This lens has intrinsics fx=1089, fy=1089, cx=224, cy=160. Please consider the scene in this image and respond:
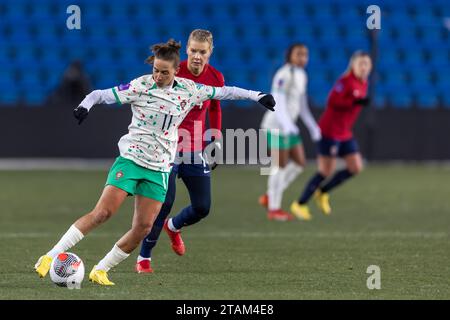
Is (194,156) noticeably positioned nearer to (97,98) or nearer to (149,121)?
(149,121)

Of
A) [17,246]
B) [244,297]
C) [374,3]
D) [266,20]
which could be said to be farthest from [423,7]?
[244,297]

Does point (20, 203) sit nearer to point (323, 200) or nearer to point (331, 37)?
point (323, 200)

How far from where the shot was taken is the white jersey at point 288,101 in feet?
46.4

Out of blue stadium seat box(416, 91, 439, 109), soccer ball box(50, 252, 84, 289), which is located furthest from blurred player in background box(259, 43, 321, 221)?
blue stadium seat box(416, 91, 439, 109)

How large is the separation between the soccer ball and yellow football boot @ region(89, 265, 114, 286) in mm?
237

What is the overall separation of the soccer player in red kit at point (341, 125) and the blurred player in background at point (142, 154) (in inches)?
240

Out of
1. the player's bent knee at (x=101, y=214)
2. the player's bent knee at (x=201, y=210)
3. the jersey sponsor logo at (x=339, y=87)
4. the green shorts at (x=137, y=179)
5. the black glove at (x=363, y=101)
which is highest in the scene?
the jersey sponsor logo at (x=339, y=87)

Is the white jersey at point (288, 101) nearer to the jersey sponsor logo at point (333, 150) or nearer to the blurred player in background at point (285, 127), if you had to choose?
the blurred player in background at point (285, 127)

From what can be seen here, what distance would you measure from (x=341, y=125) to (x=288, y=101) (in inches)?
31.3

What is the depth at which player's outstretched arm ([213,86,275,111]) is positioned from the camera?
333 inches

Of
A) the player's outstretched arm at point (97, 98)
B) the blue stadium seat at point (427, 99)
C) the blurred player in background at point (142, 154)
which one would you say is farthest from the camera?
the blue stadium seat at point (427, 99)

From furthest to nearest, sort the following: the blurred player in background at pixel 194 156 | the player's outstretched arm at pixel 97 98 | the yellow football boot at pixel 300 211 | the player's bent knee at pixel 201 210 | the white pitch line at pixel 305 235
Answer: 1. the yellow football boot at pixel 300 211
2. the white pitch line at pixel 305 235
3. the player's bent knee at pixel 201 210
4. the blurred player in background at pixel 194 156
5. the player's outstretched arm at pixel 97 98

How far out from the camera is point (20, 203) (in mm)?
15305

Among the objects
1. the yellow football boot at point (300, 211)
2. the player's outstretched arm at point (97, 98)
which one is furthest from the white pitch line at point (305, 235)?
the player's outstretched arm at point (97, 98)
